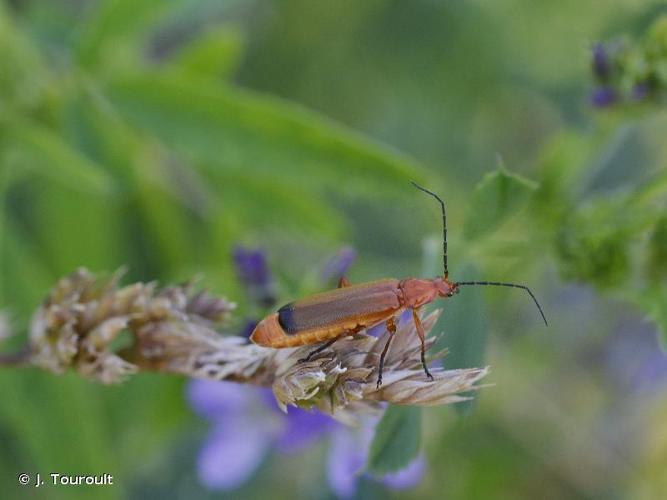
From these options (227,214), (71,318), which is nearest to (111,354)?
(71,318)

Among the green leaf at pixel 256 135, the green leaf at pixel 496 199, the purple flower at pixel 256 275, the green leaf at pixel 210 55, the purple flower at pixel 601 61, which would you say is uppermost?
the green leaf at pixel 210 55

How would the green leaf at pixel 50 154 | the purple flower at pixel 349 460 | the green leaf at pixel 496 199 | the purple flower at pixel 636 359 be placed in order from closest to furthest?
1. the green leaf at pixel 496 199
2. the purple flower at pixel 349 460
3. the green leaf at pixel 50 154
4. the purple flower at pixel 636 359

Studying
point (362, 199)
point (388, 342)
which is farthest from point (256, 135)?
point (388, 342)

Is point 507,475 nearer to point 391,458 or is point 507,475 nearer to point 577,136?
point 577,136

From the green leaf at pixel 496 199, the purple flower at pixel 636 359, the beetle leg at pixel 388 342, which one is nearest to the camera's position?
the beetle leg at pixel 388 342

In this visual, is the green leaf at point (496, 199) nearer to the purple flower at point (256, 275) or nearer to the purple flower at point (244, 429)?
the purple flower at point (256, 275)

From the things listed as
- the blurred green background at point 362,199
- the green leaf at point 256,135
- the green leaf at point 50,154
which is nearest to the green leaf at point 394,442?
the blurred green background at point 362,199

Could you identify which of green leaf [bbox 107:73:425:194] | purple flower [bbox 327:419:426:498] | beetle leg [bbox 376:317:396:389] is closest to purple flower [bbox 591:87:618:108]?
green leaf [bbox 107:73:425:194]

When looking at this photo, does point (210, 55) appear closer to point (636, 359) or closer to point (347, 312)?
point (347, 312)
